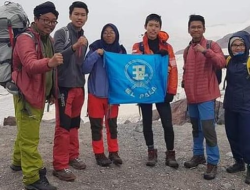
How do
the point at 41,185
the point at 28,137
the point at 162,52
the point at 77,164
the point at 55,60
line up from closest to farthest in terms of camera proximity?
1. the point at 55,60
2. the point at 28,137
3. the point at 41,185
4. the point at 77,164
5. the point at 162,52

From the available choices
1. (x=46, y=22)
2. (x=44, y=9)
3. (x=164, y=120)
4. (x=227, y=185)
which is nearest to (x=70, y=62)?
(x=46, y=22)

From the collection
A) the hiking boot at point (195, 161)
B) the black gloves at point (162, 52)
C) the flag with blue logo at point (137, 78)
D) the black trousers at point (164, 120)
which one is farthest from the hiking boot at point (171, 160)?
the black gloves at point (162, 52)

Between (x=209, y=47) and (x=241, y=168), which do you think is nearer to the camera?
(x=209, y=47)

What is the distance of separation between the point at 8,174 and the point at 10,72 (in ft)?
6.11

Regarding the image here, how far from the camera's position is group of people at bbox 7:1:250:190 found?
4.50m

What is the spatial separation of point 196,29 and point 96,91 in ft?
6.47

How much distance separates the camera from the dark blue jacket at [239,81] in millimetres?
5414

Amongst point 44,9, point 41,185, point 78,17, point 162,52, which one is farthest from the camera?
point 162,52

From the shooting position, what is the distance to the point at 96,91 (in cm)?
555

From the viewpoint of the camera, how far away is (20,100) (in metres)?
4.51

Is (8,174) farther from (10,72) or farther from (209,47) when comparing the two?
(209,47)

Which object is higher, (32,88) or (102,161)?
(32,88)

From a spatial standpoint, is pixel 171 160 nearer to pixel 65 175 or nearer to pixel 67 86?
pixel 65 175

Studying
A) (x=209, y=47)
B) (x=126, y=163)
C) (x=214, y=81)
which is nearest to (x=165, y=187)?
(x=126, y=163)
